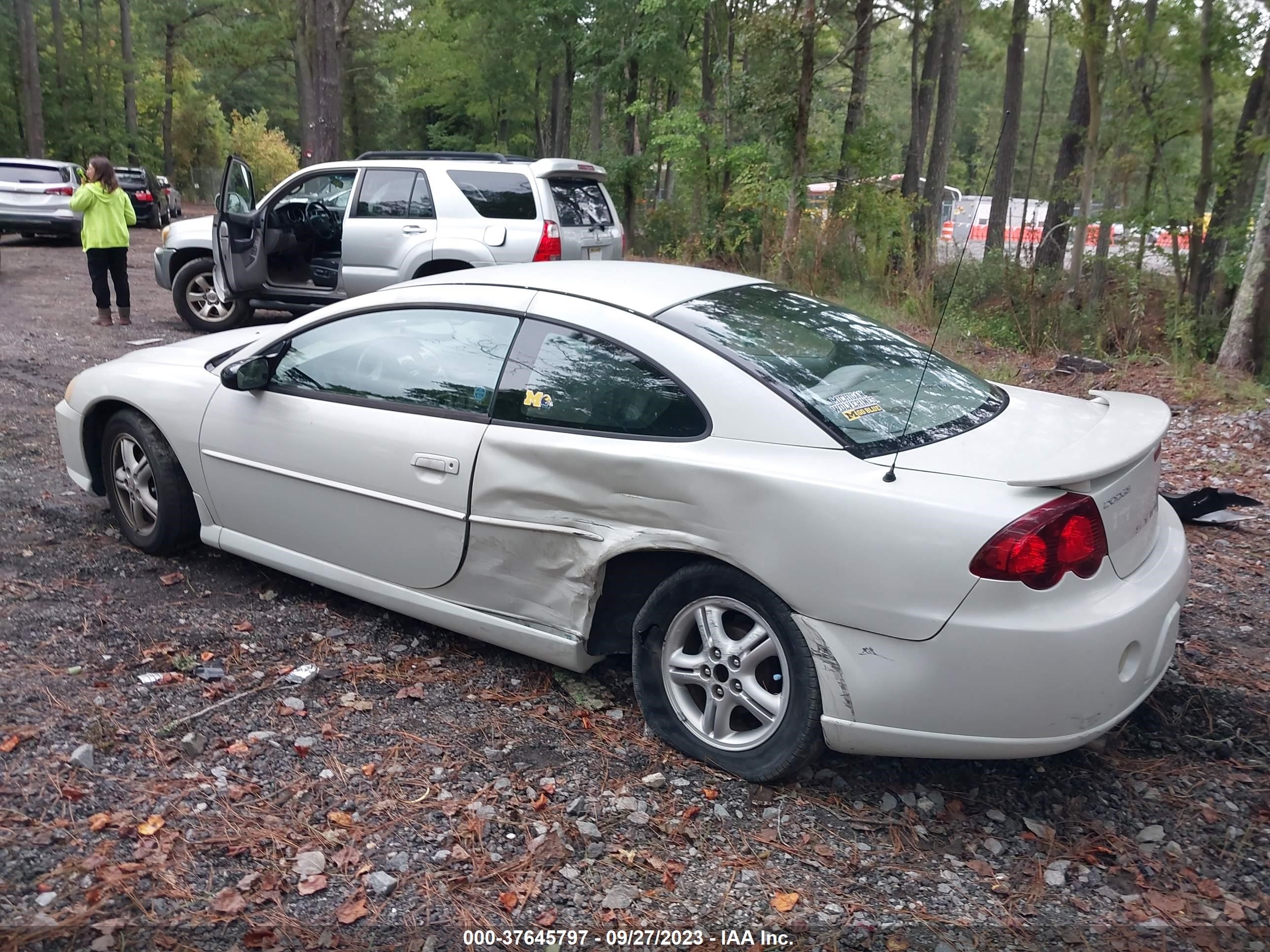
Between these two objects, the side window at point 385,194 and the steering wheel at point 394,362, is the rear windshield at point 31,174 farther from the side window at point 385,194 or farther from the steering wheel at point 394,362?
the steering wheel at point 394,362

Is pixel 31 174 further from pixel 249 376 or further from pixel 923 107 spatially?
pixel 249 376

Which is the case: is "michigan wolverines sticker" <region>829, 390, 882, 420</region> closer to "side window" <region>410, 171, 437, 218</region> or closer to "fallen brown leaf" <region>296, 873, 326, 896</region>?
"fallen brown leaf" <region>296, 873, 326, 896</region>

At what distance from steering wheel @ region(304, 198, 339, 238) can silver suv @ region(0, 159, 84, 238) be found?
11.4 m

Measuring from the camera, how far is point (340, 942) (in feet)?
8.26

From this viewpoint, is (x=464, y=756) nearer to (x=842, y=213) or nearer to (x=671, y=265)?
(x=671, y=265)

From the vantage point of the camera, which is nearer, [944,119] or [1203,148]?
[1203,148]

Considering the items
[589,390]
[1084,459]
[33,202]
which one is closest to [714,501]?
[589,390]

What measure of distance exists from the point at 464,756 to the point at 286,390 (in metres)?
1.80

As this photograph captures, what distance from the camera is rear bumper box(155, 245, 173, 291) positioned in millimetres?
11289

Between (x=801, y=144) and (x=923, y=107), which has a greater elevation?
(x=923, y=107)

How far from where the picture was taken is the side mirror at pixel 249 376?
13.6 feet

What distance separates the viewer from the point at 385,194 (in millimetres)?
10047

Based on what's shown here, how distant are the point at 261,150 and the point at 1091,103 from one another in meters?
48.5

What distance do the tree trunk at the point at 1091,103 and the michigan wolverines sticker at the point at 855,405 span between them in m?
8.49
